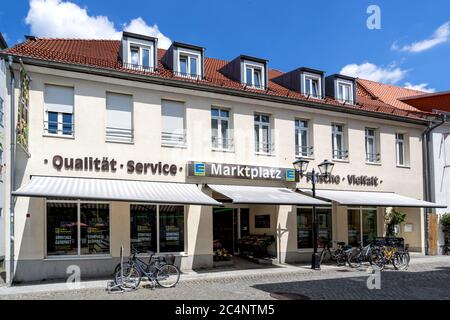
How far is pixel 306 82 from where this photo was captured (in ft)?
66.5

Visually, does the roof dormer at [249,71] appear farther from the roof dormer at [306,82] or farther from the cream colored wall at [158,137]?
the roof dormer at [306,82]

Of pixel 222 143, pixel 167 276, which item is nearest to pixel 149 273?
pixel 167 276

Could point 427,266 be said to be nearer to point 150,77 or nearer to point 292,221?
point 292,221

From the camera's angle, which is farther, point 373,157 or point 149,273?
point 373,157

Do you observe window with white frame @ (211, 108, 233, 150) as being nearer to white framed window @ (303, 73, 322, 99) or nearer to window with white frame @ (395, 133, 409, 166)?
white framed window @ (303, 73, 322, 99)

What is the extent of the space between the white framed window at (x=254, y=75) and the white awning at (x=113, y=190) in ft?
17.8

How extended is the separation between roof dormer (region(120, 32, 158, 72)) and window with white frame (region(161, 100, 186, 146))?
143 centimetres

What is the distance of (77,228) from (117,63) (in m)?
5.43

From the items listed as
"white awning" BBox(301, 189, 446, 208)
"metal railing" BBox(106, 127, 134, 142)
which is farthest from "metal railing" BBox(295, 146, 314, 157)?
"metal railing" BBox(106, 127, 134, 142)

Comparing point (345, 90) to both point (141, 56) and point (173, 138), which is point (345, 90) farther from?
point (141, 56)

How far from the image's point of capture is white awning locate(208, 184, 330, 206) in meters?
14.7

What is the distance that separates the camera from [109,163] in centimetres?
1467

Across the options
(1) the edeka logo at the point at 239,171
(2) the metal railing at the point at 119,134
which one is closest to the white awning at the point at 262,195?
(1) the edeka logo at the point at 239,171

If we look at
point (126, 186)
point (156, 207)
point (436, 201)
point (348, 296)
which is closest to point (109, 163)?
point (126, 186)
